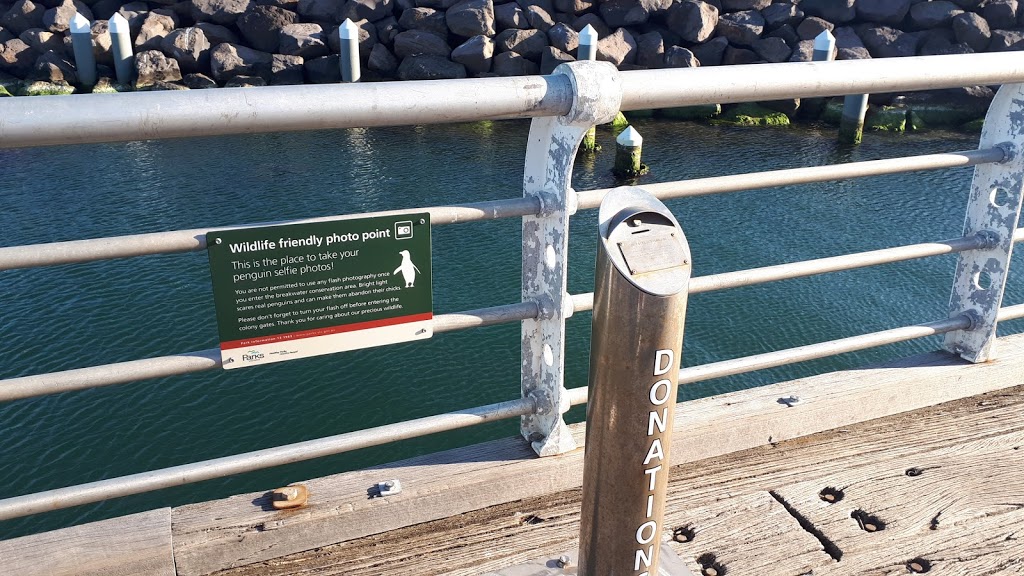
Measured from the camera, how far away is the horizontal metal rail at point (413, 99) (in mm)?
1637

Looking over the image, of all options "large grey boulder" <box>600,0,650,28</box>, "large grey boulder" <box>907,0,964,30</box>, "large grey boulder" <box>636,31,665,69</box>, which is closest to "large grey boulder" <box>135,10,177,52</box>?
"large grey boulder" <box>600,0,650,28</box>

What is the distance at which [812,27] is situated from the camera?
46.5 ft

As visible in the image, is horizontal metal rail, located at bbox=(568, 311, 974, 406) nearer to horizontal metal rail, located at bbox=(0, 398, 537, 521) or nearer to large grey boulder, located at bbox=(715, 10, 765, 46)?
horizontal metal rail, located at bbox=(0, 398, 537, 521)

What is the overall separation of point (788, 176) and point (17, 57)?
45.7 ft

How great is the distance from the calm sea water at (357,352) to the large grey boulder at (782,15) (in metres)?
2.90

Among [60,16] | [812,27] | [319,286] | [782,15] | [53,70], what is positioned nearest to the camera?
[319,286]

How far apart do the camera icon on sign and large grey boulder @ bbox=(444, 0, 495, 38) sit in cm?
1196

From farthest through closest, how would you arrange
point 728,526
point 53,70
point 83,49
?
point 53,70 → point 83,49 → point 728,526

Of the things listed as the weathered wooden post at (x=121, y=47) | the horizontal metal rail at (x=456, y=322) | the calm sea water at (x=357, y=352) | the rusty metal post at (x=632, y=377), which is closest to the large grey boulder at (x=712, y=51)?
the calm sea water at (x=357, y=352)

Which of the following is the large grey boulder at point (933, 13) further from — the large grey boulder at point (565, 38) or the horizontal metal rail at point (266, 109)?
the horizontal metal rail at point (266, 109)

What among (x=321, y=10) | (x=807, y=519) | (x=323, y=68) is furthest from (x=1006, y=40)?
(x=807, y=519)

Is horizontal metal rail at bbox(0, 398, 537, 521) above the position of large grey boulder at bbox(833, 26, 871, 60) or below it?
above

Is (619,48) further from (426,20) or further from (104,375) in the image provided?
(104,375)

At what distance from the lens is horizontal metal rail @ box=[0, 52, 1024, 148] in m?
1.64
